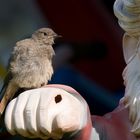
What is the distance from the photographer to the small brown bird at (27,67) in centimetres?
353

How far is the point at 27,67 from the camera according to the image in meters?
3.59

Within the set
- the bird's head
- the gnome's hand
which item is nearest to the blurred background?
the bird's head

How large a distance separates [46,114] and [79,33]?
233 centimetres

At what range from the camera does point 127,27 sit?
233 centimetres

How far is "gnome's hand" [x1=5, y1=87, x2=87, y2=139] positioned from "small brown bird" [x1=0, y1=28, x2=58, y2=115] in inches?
48.1

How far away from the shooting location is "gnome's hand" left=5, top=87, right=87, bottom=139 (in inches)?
85.9

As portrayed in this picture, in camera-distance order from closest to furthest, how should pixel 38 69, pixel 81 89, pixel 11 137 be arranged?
pixel 11 137 → pixel 38 69 → pixel 81 89

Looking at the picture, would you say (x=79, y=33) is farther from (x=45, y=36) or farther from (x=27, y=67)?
(x=27, y=67)

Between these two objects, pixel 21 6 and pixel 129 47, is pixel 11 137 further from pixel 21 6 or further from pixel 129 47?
pixel 21 6

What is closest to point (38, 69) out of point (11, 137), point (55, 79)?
point (55, 79)

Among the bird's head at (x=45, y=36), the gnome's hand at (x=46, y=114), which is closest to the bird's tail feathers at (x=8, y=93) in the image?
the bird's head at (x=45, y=36)

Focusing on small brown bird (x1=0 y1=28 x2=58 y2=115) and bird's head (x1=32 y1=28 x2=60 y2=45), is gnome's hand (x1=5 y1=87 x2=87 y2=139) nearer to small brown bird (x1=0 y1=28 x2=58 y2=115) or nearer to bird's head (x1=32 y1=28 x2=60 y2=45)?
small brown bird (x1=0 y1=28 x2=58 y2=115)

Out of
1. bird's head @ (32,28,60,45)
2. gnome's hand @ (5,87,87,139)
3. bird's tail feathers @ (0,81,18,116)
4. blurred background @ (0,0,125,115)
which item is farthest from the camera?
blurred background @ (0,0,125,115)

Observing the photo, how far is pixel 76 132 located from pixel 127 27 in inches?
11.1
